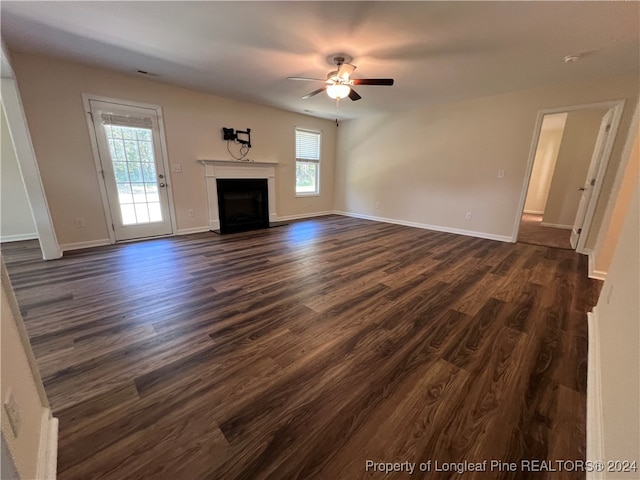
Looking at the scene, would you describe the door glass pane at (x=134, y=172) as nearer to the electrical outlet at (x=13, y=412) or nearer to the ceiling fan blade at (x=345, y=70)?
the ceiling fan blade at (x=345, y=70)

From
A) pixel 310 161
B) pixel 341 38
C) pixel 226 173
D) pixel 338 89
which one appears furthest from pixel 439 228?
pixel 226 173

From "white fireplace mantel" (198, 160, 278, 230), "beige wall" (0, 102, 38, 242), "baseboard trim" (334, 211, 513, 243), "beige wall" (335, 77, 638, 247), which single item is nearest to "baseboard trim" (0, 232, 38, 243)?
"beige wall" (0, 102, 38, 242)

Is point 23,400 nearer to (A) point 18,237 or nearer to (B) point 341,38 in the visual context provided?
(B) point 341,38

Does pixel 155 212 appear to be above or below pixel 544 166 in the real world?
below

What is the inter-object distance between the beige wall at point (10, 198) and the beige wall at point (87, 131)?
4.02 ft

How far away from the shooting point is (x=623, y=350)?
1102 mm

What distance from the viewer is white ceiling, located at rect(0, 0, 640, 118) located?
2072 millimetres

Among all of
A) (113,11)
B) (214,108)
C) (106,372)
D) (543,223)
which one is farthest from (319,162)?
(106,372)

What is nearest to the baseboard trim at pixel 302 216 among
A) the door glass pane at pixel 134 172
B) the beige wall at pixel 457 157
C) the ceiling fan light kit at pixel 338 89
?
the beige wall at pixel 457 157

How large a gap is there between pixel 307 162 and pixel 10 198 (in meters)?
5.29

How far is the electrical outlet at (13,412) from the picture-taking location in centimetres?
78

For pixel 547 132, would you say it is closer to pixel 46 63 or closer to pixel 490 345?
pixel 490 345

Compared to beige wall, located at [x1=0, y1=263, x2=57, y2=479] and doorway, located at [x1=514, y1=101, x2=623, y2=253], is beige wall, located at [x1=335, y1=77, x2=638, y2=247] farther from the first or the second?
beige wall, located at [x1=0, y1=263, x2=57, y2=479]

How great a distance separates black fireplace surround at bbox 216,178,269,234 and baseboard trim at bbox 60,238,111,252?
5.68 feet
